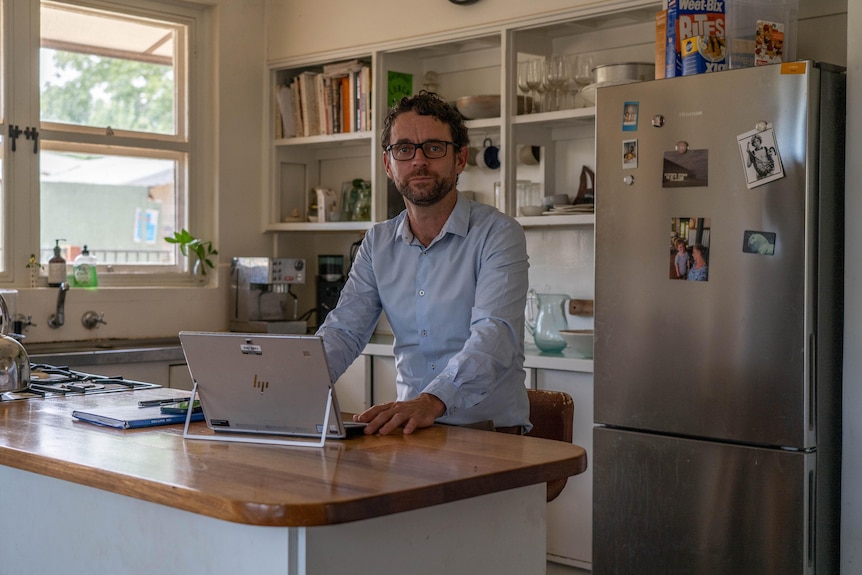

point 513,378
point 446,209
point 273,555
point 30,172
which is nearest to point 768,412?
point 513,378

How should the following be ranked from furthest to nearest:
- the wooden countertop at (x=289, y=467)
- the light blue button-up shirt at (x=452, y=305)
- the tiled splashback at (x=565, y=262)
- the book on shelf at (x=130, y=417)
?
the tiled splashback at (x=565, y=262) < the light blue button-up shirt at (x=452, y=305) < the book on shelf at (x=130, y=417) < the wooden countertop at (x=289, y=467)

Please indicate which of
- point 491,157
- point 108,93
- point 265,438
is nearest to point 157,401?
point 265,438

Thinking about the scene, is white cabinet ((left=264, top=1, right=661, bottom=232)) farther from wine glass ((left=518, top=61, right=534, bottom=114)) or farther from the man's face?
the man's face

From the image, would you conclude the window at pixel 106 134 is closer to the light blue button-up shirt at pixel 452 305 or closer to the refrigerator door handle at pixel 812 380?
the light blue button-up shirt at pixel 452 305

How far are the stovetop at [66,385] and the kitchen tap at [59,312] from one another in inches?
50.0

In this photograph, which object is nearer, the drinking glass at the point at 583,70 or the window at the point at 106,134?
the drinking glass at the point at 583,70

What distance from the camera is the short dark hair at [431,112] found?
245 cm

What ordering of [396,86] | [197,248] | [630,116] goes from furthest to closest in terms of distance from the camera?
[197,248], [396,86], [630,116]

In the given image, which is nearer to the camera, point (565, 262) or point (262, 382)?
point (262, 382)

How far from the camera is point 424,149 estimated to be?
243cm

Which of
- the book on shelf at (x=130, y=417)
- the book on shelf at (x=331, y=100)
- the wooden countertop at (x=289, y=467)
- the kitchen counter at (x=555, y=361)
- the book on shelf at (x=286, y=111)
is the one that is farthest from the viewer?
the book on shelf at (x=286, y=111)

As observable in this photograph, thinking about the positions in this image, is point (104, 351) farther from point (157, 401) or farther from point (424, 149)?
point (424, 149)

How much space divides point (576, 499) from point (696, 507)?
747 mm

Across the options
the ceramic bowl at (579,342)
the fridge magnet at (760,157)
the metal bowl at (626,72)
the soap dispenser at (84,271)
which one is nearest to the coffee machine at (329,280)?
the soap dispenser at (84,271)
